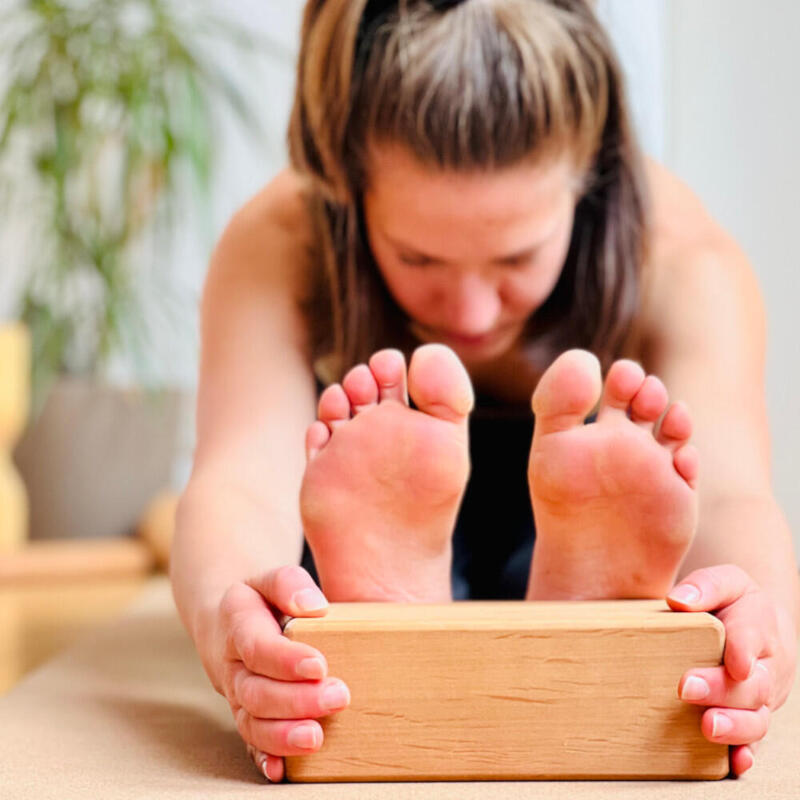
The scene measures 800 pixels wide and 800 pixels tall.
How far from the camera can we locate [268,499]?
977 mm

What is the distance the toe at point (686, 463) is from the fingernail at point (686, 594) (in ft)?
0.29

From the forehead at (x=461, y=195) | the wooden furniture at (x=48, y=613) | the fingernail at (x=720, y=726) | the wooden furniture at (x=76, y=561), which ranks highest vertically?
the forehead at (x=461, y=195)

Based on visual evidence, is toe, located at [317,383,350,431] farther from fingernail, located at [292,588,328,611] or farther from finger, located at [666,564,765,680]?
finger, located at [666,564,765,680]

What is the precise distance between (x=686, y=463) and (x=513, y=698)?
7.3 inches

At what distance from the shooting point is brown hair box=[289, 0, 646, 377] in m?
0.92

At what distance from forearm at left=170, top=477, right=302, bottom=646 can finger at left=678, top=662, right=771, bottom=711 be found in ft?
1.02

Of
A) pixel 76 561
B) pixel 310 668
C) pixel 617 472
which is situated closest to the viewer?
pixel 310 668

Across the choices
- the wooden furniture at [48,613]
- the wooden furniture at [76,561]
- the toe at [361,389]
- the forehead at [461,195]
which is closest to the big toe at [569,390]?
the toe at [361,389]

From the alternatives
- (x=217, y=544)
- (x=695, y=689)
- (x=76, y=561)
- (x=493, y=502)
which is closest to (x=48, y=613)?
(x=76, y=561)

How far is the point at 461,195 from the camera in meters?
0.91

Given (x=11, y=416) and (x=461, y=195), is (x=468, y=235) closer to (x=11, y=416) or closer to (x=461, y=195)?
(x=461, y=195)

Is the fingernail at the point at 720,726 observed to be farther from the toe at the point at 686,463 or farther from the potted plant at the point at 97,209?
the potted plant at the point at 97,209

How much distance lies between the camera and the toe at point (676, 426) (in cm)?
74

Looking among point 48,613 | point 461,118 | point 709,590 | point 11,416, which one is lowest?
point 48,613
